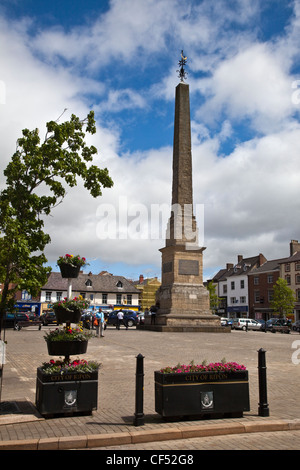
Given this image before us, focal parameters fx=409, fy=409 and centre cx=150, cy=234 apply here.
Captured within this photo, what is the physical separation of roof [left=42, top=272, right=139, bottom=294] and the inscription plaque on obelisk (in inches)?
1555

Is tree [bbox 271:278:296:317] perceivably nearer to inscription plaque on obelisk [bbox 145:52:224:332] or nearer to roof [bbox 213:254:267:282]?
roof [bbox 213:254:267:282]

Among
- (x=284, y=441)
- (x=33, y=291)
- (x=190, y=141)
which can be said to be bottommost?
(x=284, y=441)

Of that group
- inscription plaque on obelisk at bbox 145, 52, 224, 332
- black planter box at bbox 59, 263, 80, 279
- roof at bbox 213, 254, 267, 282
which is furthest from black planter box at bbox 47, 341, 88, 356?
roof at bbox 213, 254, 267, 282

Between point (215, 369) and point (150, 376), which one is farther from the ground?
point (215, 369)

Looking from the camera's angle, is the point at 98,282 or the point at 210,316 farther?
the point at 98,282

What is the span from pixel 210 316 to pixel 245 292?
155 ft

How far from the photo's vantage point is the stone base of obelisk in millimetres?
26484

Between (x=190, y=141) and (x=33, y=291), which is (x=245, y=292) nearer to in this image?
(x=190, y=141)

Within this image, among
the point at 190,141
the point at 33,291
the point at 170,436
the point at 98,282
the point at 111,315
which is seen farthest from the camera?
the point at 98,282

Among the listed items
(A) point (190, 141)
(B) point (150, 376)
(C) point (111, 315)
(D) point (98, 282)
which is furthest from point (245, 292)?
(B) point (150, 376)

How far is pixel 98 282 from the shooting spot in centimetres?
7169

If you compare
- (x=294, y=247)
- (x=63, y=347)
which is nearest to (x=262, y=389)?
(x=63, y=347)

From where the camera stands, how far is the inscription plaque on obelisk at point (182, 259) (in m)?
27.1

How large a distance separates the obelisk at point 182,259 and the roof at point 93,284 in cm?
3989
